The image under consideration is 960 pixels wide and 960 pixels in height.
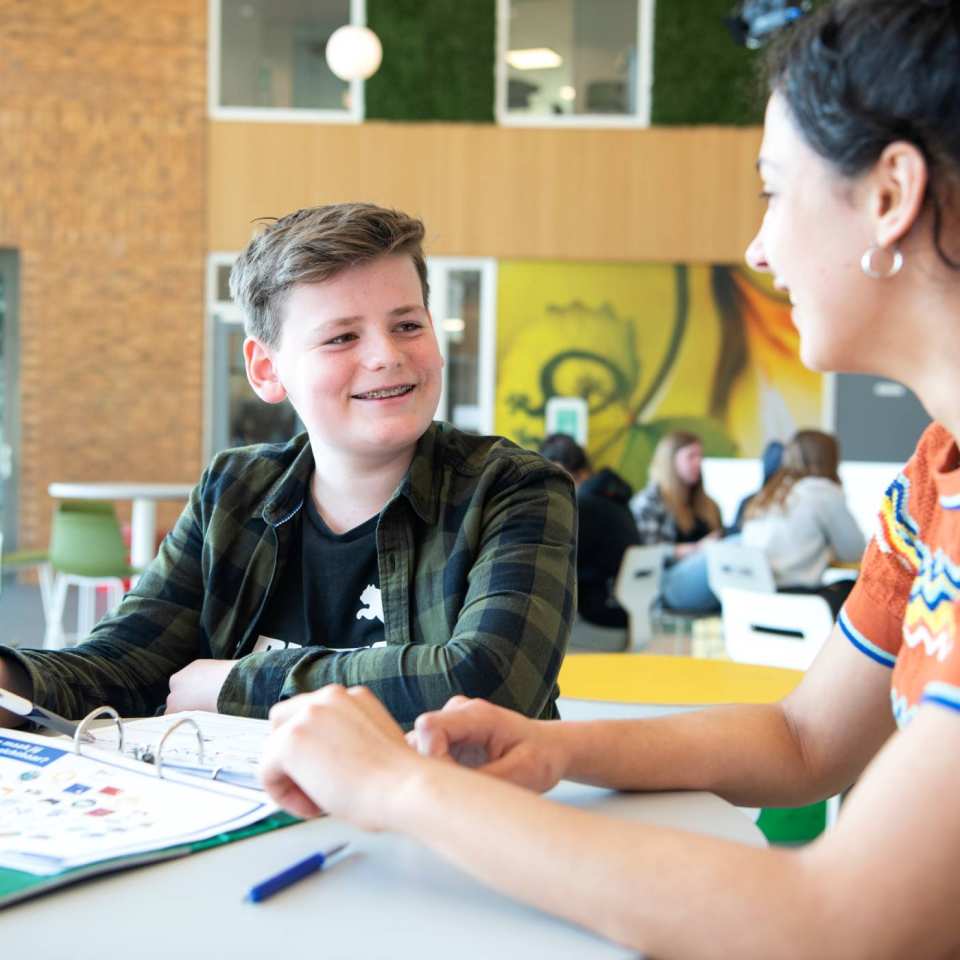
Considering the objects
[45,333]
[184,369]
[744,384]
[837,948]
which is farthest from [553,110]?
[837,948]

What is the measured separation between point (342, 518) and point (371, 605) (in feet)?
0.53

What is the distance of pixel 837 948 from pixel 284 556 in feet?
3.96

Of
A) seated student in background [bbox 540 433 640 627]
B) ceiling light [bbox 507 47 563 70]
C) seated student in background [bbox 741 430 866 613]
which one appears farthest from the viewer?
ceiling light [bbox 507 47 563 70]

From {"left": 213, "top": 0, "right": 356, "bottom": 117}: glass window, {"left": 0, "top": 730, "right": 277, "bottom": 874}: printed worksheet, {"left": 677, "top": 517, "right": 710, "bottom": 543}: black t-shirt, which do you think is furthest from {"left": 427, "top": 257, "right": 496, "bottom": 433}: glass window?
{"left": 0, "top": 730, "right": 277, "bottom": 874}: printed worksheet

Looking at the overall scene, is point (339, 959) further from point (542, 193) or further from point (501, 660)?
point (542, 193)

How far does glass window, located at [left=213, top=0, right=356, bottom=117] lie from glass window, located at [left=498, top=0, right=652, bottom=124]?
145cm

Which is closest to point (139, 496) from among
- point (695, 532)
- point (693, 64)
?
point (695, 532)

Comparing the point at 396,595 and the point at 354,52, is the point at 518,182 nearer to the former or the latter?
the point at 354,52

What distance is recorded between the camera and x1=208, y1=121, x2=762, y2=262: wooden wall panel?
1042cm

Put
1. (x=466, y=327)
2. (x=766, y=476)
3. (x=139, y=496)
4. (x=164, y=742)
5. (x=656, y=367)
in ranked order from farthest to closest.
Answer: (x=466, y=327), (x=656, y=367), (x=766, y=476), (x=139, y=496), (x=164, y=742)

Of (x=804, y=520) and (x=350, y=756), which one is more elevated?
(x=350, y=756)

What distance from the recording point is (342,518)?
192cm

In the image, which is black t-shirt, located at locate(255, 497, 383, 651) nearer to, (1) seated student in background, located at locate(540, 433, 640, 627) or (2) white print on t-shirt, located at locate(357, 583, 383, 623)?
(2) white print on t-shirt, located at locate(357, 583, 383, 623)

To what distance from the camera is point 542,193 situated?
34.4 ft
